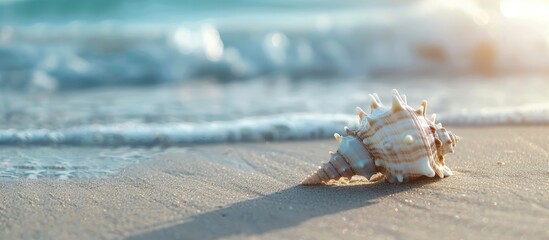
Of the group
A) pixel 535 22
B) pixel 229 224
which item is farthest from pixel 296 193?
pixel 535 22

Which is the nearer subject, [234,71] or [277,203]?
[277,203]

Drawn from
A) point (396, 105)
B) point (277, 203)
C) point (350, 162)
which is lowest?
point (277, 203)

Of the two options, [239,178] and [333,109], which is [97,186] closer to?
[239,178]

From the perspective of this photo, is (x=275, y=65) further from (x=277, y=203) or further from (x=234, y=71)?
(x=277, y=203)

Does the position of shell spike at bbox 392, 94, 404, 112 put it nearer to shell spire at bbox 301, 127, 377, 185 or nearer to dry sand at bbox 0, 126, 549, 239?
shell spire at bbox 301, 127, 377, 185

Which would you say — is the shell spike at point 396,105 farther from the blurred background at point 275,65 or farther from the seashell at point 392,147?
the blurred background at point 275,65

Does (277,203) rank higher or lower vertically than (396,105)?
lower

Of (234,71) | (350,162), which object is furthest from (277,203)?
(234,71)

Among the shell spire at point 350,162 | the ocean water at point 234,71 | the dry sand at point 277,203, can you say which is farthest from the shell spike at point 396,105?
the ocean water at point 234,71
